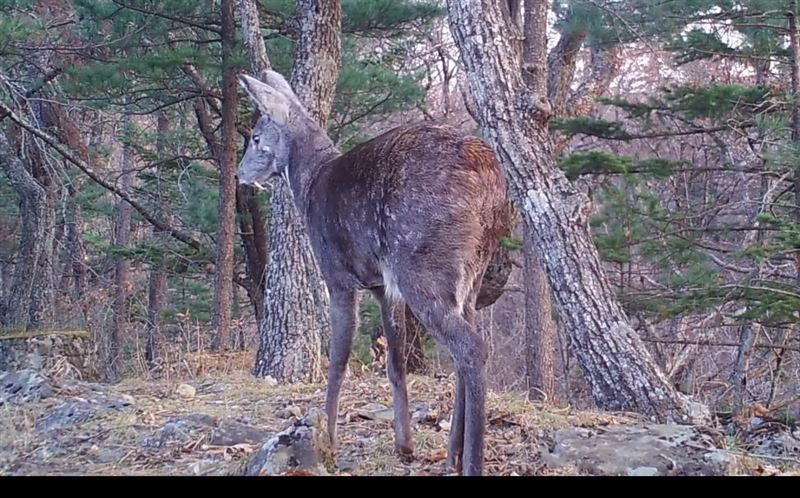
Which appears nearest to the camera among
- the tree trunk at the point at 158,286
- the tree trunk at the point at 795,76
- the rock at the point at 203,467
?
the rock at the point at 203,467

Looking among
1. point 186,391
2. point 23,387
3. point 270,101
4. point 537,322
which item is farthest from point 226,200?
point 270,101

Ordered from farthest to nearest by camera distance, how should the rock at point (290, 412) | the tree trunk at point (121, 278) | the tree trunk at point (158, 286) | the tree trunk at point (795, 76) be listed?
the tree trunk at point (121, 278) < the tree trunk at point (158, 286) < the tree trunk at point (795, 76) < the rock at point (290, 412)

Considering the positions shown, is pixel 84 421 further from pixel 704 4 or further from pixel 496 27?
pixel 704 4

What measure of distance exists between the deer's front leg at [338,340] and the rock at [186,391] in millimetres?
2298

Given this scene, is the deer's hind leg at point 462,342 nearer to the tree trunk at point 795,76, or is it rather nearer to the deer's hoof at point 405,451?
the deer's hoof at point 405,451

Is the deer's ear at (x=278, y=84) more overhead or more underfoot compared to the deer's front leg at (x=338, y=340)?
more overhead

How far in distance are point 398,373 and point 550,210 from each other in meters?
2.00

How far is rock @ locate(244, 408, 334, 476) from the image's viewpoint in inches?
158

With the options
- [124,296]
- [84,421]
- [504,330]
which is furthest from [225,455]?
[504,330]

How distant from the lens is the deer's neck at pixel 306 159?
219 inches

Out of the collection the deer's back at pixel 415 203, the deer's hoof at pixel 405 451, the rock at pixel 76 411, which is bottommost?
the deer's hoof at pixel 405 451

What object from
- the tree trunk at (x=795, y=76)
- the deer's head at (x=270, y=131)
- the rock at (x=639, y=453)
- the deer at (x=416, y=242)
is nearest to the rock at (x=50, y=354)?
the deer's head at (x=270, y=131)

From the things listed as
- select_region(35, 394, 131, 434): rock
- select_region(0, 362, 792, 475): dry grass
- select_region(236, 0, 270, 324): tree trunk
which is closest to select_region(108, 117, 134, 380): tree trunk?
select_region(236, 0, 270, 324): tree trunk

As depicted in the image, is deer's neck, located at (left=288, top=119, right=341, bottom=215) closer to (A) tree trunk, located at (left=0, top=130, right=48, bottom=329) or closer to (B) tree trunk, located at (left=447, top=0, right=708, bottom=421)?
(B) tree trunk, located at (left=447, top=0, right=708, bottom=421)
